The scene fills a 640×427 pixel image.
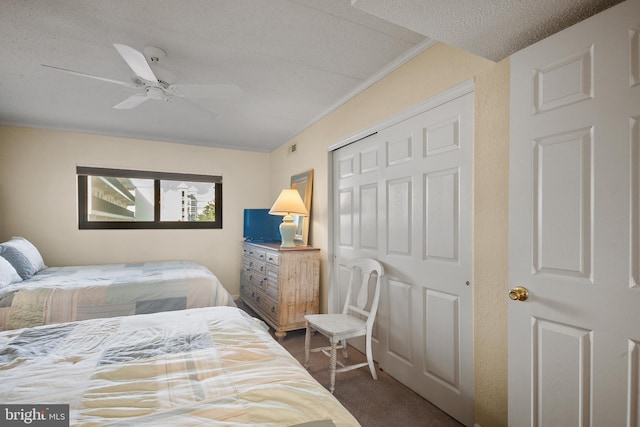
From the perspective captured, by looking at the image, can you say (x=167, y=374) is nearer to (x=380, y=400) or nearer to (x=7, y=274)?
(x=380, y=400)

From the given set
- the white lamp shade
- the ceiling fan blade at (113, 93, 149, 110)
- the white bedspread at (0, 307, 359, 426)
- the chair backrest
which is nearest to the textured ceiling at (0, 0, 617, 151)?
the ceiling fan blade at (113, 93, 149, 110)

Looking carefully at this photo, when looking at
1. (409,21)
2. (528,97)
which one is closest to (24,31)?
(409,21)

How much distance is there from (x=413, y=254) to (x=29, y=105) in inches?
159

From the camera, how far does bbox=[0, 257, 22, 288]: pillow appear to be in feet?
8.12

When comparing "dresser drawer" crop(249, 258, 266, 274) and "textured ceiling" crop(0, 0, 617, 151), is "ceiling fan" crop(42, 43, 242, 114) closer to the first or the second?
"textured ceiling" crop(0, 0, 617, 151)

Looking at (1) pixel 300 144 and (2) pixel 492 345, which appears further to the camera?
(1) pixel 300 144

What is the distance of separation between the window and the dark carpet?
298 cm

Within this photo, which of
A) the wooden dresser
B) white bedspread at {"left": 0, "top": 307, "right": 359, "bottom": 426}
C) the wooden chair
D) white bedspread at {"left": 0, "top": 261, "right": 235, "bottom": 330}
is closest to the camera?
white bedspread at {"left": 0, "top": 307, "right": 359, "bottom": 426}

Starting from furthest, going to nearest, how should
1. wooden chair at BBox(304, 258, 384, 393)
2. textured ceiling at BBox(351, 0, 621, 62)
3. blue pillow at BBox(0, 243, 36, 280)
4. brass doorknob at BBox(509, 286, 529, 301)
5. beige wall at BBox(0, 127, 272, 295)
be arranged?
beige wall at BBox(0, 127, 272, 295), blue pillow at BBox(0, 243, 36, 280), wooden chair at BBox(304, 258, 384, 393), brass doorknob at BBox(509, 286, 529, 301), textured ceiling at BBox(351, 0, 621, 62)

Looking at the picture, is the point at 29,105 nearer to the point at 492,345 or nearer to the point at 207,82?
the point at 207,82

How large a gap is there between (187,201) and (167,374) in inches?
159

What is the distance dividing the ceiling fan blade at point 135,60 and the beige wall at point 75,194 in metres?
2.68

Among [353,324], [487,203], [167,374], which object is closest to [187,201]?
[353,324]

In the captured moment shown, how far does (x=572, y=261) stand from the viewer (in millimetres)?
1204
